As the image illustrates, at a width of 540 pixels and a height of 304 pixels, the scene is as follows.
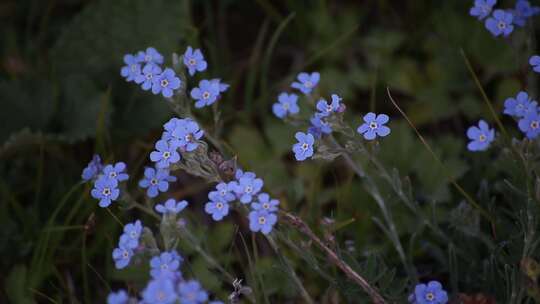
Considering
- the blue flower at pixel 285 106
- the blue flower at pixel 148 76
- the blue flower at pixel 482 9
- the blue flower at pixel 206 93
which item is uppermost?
the blue flower at pixel 148 76

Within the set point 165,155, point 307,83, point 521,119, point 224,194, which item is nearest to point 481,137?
point 521,119

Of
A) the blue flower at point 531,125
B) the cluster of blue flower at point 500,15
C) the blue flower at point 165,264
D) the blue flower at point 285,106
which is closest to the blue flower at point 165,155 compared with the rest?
the blue flower at point 165,264

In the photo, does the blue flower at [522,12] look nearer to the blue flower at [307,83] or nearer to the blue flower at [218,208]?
the blue flower at [307,83]

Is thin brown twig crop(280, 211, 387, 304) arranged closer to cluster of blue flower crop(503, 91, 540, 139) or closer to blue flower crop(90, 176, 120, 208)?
blue flower crop(90, 176, 120, 208)

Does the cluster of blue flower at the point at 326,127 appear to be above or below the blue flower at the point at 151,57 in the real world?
below

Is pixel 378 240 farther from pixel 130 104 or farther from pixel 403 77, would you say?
pixel 130 104

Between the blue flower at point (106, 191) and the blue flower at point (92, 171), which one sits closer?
the blue flower at point (106, 191)

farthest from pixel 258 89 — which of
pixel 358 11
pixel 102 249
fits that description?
pixel 102 249
